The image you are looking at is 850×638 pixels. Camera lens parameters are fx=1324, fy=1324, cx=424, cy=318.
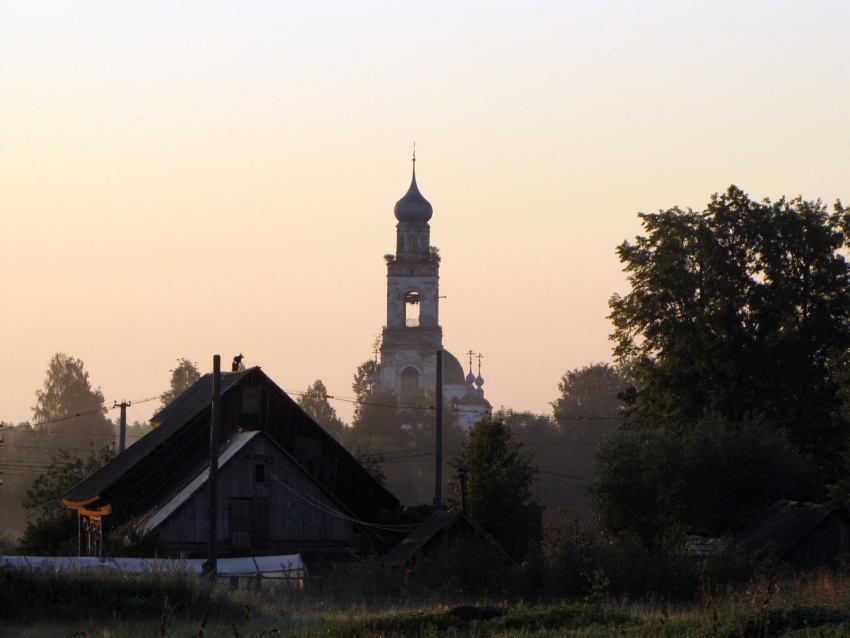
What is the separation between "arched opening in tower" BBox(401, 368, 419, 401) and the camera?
318 feet

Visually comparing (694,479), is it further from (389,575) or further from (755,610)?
(755,610)

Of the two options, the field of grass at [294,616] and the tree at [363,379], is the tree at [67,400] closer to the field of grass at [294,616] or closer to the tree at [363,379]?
the tree at [363,379]

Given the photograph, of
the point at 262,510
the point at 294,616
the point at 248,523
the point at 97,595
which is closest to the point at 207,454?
the point at 262,510

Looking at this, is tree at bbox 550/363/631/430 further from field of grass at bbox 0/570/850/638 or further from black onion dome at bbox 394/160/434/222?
field of grass at bbox 0/570/850/638

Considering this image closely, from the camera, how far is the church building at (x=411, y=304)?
90.9 m

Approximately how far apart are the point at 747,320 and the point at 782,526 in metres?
11.2

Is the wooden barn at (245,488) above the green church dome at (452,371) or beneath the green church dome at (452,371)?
beneath

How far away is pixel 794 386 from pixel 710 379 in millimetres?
2955

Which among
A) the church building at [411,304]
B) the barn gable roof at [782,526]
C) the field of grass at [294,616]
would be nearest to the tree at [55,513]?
the field of grass at [294,616]

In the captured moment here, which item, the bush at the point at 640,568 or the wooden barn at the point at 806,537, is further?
the wooden barn at the point at 806,537

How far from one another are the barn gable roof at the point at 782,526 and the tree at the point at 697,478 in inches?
107

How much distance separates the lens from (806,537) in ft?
116

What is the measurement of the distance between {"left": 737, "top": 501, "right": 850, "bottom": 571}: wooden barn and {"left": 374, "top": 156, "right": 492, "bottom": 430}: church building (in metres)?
55.5

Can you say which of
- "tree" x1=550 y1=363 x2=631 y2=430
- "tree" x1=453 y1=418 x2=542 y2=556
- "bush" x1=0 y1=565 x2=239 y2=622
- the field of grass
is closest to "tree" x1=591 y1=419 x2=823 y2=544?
"tree" x1=453 y1=418 x2=542 y2=556
